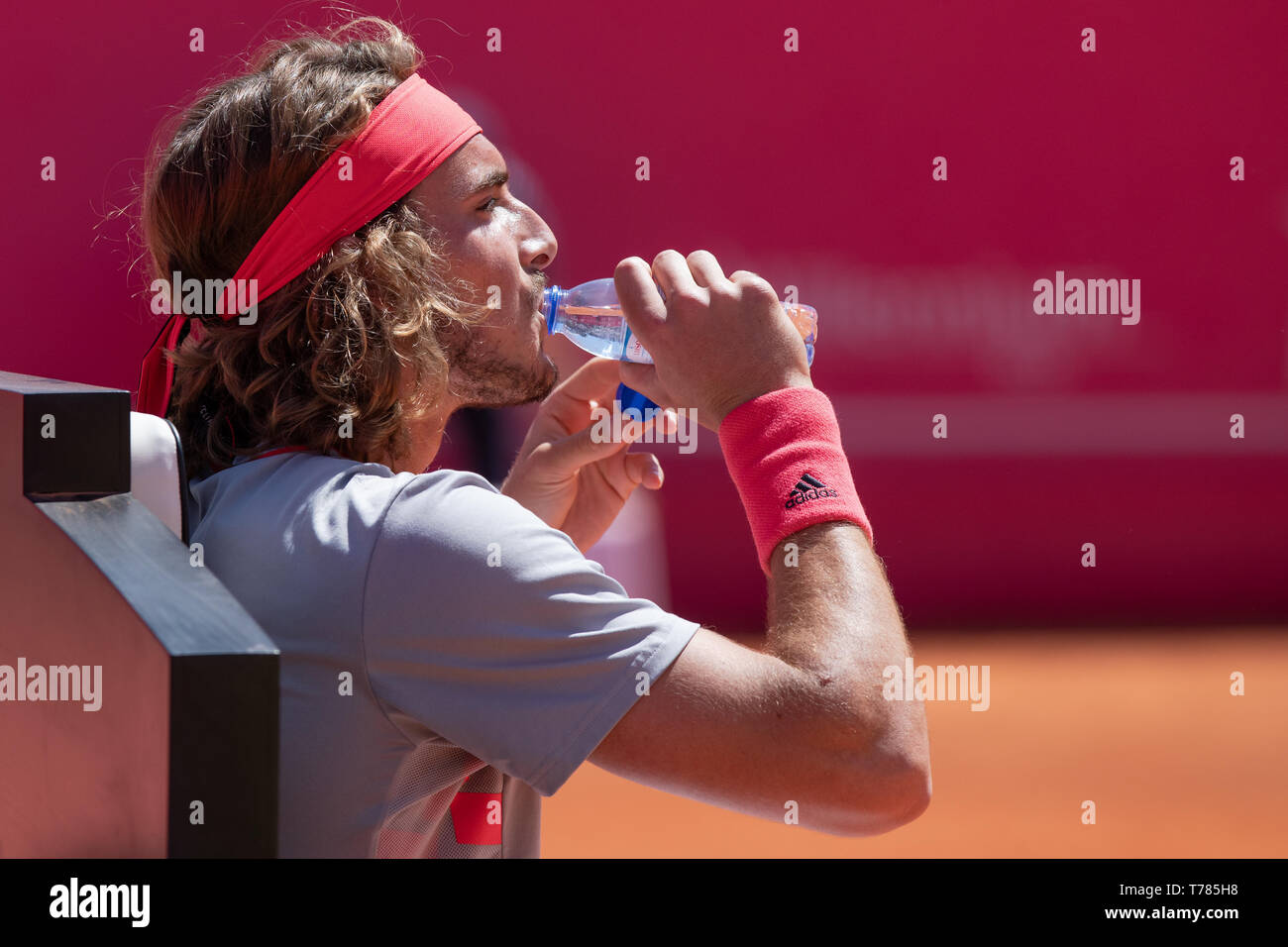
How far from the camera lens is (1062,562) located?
6.50m

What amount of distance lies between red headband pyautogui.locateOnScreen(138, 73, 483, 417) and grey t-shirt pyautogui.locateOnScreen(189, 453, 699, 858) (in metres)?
0.44

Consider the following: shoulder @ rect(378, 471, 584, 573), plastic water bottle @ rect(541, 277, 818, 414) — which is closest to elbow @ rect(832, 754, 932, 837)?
shoulder @ rect(378, 471, 584, 573)

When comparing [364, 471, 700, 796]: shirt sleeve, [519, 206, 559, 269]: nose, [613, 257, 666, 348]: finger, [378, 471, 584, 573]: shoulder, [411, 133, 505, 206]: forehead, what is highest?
[411, 133, 505, 206]: forehead

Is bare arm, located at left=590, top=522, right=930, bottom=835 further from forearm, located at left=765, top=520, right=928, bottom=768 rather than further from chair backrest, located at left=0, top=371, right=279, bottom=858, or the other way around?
chair backrest, located at left=0, top=371, right=279, bottom=858

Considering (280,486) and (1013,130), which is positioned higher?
(1013,130)

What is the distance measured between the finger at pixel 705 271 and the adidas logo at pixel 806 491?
0.86 ft

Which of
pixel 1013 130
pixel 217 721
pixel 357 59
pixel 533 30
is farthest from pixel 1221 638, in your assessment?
pixel 217 721

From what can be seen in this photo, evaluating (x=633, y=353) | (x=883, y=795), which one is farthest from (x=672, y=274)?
(x=633, y=353)

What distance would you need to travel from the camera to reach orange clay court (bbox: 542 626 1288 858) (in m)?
3.76

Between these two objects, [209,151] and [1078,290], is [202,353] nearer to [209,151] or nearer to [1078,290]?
[209,151]

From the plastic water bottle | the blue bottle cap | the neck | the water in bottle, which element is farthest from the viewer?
the water in bottle

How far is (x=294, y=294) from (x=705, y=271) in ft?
1.67

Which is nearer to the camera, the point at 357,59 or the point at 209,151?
the point at 209,151
